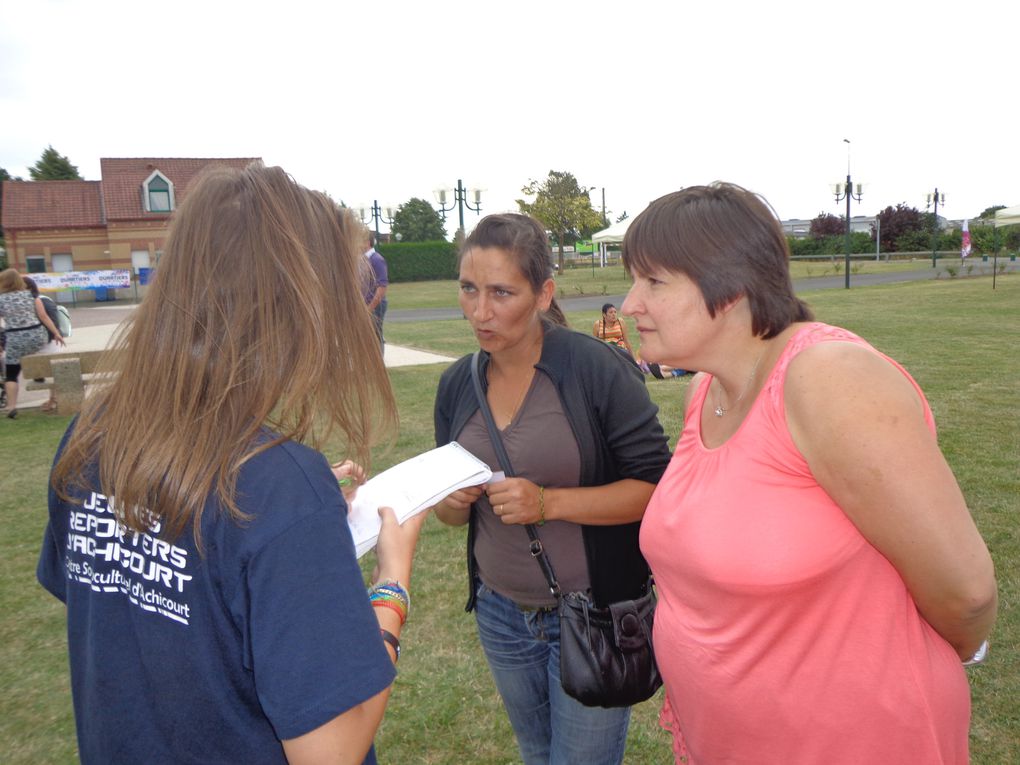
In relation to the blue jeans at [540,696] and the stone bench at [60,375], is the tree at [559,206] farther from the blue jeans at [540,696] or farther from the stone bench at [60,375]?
the blue jeans at [540,696]

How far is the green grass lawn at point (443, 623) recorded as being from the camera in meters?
3.26

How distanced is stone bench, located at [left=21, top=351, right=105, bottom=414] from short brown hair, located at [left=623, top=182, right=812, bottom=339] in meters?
9.75

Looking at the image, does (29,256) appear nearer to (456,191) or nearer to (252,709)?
(456,191)

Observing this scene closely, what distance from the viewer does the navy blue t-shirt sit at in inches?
42.2

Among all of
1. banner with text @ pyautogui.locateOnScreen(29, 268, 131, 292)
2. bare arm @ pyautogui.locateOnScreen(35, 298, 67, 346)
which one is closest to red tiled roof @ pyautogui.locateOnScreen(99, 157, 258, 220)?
banner with text @ pyautogui.locateOnScreen(29, 268, 131, 292)

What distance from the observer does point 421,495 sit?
1660mm

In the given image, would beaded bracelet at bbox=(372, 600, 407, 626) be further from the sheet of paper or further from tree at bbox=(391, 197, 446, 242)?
tree at bbox=(391, 197, 446, 242)

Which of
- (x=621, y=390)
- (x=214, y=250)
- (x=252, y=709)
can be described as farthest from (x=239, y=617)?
(x=621, y=390)

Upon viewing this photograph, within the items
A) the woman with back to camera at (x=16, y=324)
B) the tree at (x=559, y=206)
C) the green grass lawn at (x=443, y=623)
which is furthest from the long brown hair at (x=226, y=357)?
the tree at (x=559, y=206)

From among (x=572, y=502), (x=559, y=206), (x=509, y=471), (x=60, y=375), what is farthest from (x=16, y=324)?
(x=559, y=206)

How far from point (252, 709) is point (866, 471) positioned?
1101 millimetres

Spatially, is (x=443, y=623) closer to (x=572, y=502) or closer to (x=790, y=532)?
(x=572, y=502)

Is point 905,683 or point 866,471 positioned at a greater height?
point 866,471

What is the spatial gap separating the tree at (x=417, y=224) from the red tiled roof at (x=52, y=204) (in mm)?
24042
